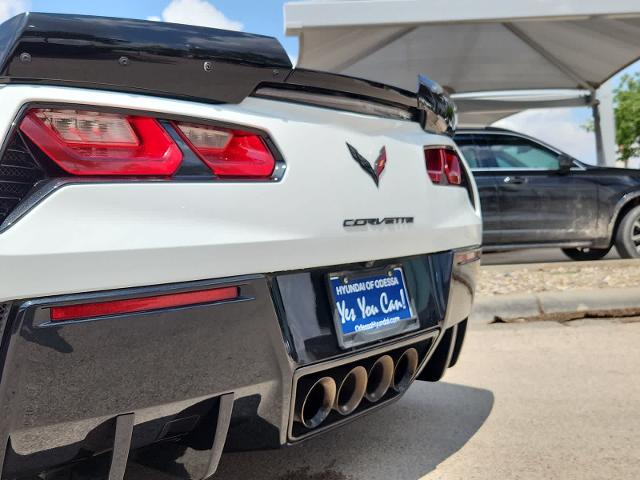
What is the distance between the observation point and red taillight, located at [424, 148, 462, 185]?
2.22m

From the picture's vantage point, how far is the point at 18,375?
48.1 inches

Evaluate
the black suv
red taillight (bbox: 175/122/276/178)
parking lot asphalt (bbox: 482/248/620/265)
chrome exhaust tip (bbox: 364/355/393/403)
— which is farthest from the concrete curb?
red taillight (bbox: 175/122/276/178)

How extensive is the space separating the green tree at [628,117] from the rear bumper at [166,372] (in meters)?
37.9

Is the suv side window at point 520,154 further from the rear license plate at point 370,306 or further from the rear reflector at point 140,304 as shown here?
the rear reflector at point 140,304

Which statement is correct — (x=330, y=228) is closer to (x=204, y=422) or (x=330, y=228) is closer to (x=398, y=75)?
(x=204, y=422)

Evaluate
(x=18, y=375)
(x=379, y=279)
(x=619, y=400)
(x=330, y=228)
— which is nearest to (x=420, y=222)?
(x=379, y=279)

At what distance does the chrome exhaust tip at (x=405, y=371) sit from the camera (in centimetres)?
209

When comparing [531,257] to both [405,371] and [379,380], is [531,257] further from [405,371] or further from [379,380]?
[379,380]

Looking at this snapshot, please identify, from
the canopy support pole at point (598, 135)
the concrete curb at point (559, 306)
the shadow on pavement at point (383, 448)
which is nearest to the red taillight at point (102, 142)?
the shadow on pavement at point (383, 448)

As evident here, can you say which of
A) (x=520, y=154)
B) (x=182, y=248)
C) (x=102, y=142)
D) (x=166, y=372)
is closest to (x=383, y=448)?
(x=166, y=372)

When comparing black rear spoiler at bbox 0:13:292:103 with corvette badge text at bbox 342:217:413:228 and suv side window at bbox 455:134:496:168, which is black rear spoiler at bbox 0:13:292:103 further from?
suv side window at bbox 455:134:496:168

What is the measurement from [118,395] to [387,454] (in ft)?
4.35

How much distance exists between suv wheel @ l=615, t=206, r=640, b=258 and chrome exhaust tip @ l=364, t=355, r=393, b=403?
586 centimetres

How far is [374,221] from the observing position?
1.85 m
